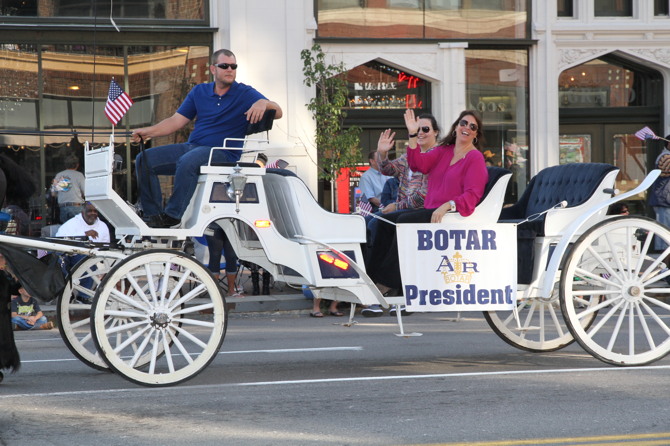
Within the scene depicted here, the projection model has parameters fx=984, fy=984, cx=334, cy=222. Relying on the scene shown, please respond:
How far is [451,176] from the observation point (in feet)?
25.7

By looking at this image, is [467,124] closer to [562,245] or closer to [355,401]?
[562,245]

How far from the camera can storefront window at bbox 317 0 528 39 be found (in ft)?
60.0

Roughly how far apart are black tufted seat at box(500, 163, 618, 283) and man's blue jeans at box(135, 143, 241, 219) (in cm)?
238

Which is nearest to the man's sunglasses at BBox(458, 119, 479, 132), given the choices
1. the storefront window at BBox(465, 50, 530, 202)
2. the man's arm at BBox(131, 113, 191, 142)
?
the man's arm at BBox(131, 113, 191, 142)

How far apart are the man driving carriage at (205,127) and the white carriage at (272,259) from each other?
252 mm

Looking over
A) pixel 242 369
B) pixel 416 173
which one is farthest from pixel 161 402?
pixel 416 173

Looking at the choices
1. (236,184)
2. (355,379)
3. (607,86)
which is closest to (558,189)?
(355,379)

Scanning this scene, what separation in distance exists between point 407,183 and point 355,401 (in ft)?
10.3

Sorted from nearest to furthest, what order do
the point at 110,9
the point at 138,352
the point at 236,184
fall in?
1. the point at 138,352
2. the point at 236,184
3. the point at 110,9

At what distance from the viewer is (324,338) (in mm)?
10312

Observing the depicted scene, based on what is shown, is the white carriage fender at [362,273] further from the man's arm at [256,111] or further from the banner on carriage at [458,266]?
the man's arm at [256,111]

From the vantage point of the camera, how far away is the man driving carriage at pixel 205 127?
7.34 m

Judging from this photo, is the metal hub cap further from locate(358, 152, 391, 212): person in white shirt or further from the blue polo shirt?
locate(358, 152, 391, 212): person in white shirt

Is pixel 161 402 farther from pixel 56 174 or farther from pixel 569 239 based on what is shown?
pixel 56 174
